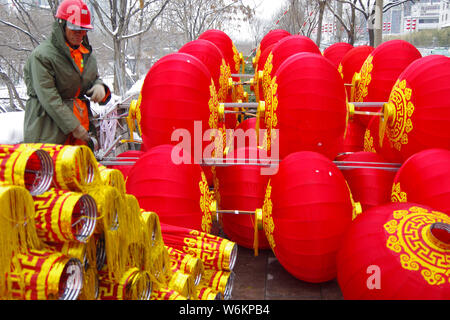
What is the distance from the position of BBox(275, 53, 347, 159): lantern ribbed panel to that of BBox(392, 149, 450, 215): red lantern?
0.53 meters

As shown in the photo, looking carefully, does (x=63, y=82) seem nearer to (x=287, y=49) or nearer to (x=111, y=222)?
(x=111, y=222)

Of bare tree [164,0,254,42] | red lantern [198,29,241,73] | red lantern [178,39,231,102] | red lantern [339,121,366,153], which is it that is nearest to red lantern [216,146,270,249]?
red lantern [178,39,231,102]

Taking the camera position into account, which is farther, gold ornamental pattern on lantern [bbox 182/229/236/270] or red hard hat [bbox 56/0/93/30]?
red hard hat [bbox 56/0/93/30]

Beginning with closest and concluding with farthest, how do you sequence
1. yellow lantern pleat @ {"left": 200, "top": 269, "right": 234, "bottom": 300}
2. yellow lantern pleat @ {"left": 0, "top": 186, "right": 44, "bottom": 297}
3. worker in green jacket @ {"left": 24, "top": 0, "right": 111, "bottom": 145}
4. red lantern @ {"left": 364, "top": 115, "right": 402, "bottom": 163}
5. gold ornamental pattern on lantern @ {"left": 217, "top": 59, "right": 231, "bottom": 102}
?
yellow lantern pleat @ {"left": 0, "top": 186, "right": 44, "bottom": 297}, yellow lantern pleat @ {"left": 200, "top": 269, "right": 234, "bottom": 300}, worker in green jacket @ {"left": 24, "top": 0, "right": 111, "bottom": 145}, red lantern @ {"left": 364, "top": 115, "right": 402, "bottom": 163}, gold ornamental pattern on lantern @ {"left": 217, "top": 59, "right": 231, "bottom": 102}

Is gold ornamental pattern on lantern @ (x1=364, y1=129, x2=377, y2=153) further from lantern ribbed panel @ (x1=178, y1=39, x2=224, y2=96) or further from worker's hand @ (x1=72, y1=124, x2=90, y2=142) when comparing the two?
worker's hand @ (x1=72, y1=124, x2=90, y2=142)

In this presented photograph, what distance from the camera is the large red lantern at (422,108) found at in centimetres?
272

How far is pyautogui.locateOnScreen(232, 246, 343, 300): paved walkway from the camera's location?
262cm

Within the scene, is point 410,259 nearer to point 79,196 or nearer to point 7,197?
point 79,196

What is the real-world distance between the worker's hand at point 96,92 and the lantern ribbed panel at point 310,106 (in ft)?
4.09

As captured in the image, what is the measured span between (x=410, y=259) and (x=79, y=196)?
1521 mm

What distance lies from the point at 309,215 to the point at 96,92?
5.52 ft

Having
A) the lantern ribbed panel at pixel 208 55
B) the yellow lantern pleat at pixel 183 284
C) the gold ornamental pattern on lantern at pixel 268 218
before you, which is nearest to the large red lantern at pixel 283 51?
the lantern ribbed panel at pixel 208 55

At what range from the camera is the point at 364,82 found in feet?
13.5
